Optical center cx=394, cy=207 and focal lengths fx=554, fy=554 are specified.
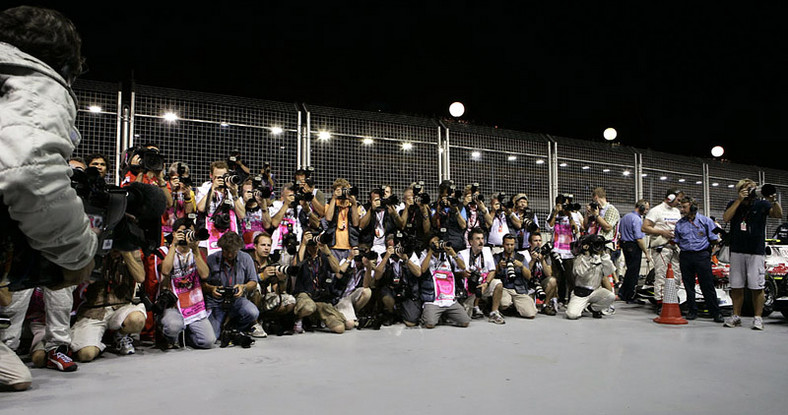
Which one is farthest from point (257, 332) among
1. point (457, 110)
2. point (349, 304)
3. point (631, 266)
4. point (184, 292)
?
point (457, 110)

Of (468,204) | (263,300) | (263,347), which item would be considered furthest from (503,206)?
(263,347)

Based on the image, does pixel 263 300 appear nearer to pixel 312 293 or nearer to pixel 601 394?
pixel 312 293

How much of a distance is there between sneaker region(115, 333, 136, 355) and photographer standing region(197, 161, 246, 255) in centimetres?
127

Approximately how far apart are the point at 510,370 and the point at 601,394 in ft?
2.60

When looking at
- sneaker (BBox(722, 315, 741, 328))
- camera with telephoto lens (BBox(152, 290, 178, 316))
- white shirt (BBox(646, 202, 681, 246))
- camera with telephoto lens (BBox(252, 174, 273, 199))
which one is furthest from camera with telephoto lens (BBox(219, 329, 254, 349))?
white shirt (BBox(646, 202, 681, 246))

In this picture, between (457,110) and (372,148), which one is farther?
(457,110)

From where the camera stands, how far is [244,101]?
792 centimetres

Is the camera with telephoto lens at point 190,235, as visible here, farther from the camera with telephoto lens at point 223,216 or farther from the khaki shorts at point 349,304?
the khaki shorts at point 349,304

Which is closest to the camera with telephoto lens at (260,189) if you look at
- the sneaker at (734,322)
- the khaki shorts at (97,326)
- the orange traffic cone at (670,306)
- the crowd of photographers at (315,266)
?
the crowd of photographers at (315,266)

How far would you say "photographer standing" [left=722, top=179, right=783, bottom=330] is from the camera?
19.8ft

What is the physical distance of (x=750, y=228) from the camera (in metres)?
6.09

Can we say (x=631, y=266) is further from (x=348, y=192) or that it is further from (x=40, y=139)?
(x=40, y=139)

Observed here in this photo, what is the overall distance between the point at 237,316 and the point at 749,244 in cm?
550

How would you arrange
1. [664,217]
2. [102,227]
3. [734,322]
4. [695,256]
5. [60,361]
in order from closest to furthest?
[102,227] < [60,361] < [734,322] < [695,256] < [664,217]
